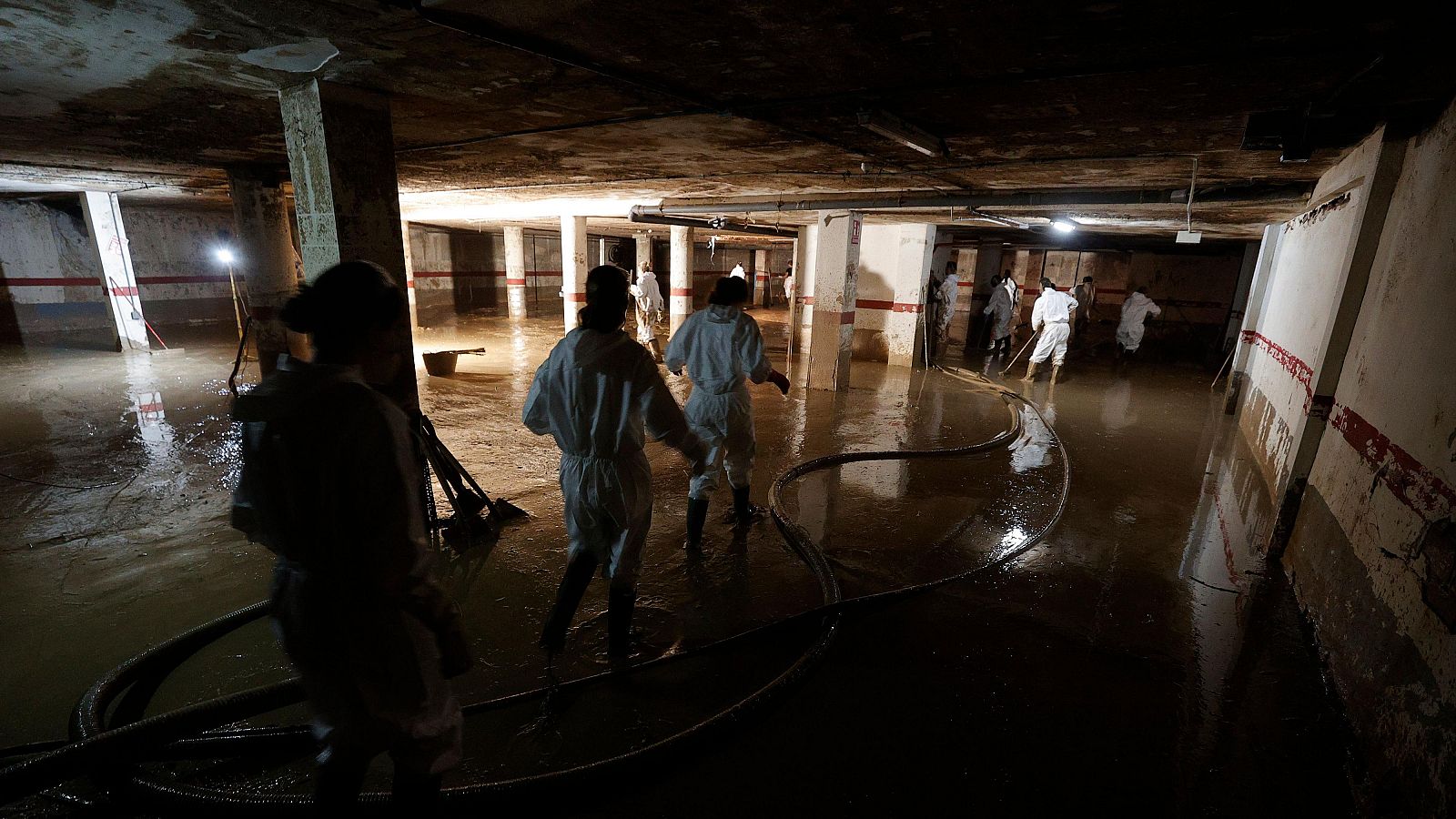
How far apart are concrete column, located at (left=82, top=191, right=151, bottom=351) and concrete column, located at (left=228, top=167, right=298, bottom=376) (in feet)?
20.2

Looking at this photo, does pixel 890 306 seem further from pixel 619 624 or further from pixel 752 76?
pixel 619 624

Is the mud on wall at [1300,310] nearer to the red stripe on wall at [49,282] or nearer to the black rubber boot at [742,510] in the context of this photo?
the black rubber boot at [742,510]

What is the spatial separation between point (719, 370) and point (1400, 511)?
3257 millimetres

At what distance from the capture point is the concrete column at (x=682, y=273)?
48.1ft

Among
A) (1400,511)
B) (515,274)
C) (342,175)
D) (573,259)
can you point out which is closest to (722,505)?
(342,175)

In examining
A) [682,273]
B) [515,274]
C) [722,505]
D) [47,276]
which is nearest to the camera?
[722,505]

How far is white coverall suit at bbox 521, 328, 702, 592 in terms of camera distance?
2479 millimetres

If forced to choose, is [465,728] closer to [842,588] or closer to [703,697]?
[703,697]

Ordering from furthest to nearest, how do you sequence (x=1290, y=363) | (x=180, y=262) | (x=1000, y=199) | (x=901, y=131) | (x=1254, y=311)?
(x=180, y=262), (x=1254, y=311), (x=1000, y=199), (x=1290, y=363), (x=901, y=131)

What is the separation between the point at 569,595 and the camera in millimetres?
2668

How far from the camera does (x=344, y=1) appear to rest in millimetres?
2230

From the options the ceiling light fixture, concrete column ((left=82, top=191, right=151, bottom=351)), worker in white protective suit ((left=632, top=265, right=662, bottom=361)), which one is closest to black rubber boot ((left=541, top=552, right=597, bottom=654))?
the ceiling light fixture

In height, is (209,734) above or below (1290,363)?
below

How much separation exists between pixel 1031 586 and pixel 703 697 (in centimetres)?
Answer: 221
